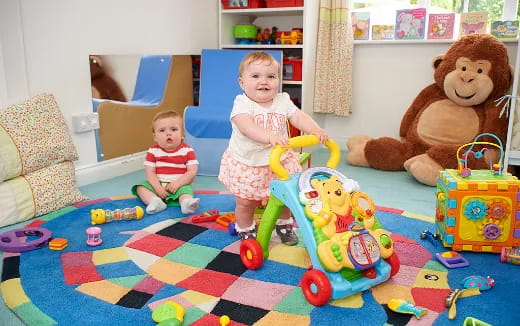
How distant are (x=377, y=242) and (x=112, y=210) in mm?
1264

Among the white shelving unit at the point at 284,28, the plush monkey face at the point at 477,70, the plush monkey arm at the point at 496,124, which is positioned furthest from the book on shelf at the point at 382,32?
the plush monkey arm at the point at 496,124

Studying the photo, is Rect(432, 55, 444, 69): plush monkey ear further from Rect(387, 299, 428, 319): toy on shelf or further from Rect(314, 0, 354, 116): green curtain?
Rect(387, 299, 428, 319): toy on shelf

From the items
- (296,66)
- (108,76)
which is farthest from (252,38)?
(108,76)

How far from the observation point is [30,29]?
227 cm

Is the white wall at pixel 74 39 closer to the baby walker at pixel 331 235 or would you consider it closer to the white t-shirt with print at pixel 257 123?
the white t-shirt with print at pixel 257 123

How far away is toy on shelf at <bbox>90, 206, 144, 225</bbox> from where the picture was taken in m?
1.97

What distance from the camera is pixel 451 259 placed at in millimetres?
1623

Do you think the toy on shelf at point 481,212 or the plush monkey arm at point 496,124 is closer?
the toy on shelf at point 481,212

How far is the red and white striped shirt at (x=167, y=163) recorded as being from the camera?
234 cm

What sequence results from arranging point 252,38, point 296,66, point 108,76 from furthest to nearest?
point 252,38, point 296,66, point 108,76

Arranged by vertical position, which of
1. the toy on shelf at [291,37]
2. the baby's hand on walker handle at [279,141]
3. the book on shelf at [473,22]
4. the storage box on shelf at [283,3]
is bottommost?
the baby's hand on walker handle at [279,141]

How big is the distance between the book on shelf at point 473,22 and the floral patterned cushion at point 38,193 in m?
2.57

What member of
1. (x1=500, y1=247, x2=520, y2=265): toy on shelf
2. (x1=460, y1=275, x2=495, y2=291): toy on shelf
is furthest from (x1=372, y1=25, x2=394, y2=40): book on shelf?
(x1=460, y1=275, x2=495, y2=291): toy on shelf

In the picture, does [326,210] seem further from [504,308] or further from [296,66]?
[296,66]
